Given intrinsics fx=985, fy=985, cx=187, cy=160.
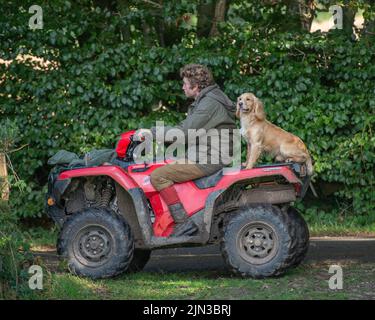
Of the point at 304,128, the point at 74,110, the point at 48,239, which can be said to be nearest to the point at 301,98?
the point at 304,128

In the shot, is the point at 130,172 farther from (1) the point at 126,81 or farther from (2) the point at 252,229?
(1) the point at 126,81

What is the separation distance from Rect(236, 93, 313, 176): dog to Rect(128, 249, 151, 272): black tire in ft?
4.71

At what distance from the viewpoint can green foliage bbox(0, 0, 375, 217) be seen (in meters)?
12.9

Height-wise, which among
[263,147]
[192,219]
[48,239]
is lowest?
[48,239]

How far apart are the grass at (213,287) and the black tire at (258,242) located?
123mm

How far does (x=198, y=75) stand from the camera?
29.9 ft

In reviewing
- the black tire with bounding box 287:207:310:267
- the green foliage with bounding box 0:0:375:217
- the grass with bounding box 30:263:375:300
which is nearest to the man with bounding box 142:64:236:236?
the grass with bounding box 30:263:375:300

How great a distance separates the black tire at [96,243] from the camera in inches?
346

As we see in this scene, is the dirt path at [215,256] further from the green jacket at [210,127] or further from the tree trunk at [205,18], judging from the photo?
the tree trunk at [205,18]

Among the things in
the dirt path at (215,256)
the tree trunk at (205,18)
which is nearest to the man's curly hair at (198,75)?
the dirt path at (215,256)

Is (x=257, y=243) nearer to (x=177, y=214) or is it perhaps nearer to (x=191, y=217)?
(x=191, y=217)

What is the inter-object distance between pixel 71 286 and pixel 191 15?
6.61m

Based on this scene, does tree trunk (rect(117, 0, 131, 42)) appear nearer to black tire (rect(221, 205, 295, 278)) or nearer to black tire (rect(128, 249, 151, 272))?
black tire (rect(128, 249, 151, 272))

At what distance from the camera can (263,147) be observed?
9.30 meters
